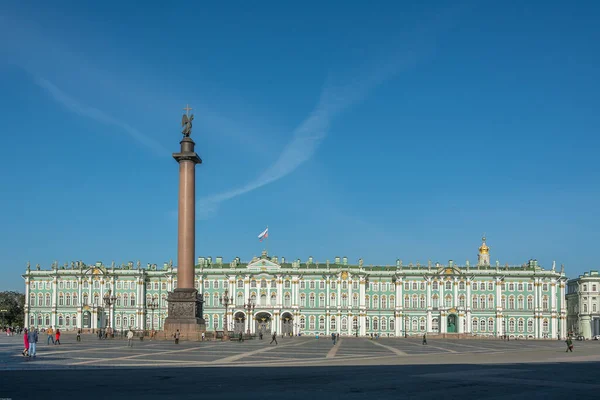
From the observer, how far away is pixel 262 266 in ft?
405

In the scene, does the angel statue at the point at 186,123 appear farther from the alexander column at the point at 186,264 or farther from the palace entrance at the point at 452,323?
the palace entrance at the point at 452,323

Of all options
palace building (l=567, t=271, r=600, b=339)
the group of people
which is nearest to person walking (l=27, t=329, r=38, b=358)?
the group of people

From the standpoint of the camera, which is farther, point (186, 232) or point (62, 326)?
point (62, 326)

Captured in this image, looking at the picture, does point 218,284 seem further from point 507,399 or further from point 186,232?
point 507,399

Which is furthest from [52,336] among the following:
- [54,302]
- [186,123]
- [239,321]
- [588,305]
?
[588,305]

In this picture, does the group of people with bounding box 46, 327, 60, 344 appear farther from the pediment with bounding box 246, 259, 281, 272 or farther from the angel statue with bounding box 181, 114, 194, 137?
the pediment with bounding box 246, 259, 281, 272

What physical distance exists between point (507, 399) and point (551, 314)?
10735 cm

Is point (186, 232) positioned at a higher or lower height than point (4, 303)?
higher

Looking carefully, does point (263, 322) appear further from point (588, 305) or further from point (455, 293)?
point (588, 305)

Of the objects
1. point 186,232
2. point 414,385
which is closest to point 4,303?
point 186,232

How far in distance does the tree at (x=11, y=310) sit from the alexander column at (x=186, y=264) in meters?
94.7

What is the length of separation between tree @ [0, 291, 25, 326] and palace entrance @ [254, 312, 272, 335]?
183 feet

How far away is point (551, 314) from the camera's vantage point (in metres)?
Result: 120

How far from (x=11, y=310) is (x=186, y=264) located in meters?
107
